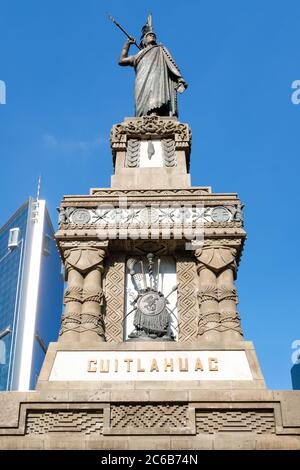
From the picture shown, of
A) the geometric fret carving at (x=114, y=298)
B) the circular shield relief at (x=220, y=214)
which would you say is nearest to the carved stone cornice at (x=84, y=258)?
the geometric fret carving at (x=114, y=298)

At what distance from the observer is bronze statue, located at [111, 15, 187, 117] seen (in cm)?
2078

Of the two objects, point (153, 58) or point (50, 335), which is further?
point (50, 335)

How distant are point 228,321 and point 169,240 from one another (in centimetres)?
263

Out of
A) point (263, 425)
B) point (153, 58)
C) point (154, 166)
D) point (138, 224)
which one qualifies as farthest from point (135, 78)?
point (263, 425)

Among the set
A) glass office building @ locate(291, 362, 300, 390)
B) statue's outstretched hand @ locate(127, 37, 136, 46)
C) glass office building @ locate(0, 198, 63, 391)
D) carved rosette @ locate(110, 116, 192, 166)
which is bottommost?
carved rosette @ locate(110, 116, 192, 166)

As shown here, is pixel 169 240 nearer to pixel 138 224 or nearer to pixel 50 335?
pixel 138 224

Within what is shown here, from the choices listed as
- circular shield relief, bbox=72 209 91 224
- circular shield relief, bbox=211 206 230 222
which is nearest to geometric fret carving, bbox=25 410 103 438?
circular shield relief, bbox=72 209 91 224

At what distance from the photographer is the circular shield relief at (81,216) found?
54.5 ft

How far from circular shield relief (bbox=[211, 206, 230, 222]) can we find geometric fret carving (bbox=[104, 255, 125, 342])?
8.23ft

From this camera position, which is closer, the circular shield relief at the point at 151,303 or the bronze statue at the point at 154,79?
the circular shield relief at the point at 151,303

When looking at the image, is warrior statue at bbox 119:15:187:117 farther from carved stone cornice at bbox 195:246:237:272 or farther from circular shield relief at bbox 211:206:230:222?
carved stone cornice at bbox 195:246:237:272

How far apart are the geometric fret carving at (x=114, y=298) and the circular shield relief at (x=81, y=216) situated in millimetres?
1117

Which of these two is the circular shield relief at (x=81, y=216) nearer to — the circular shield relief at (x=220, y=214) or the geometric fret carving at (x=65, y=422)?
the circular shield relief at (x=220, y=214)

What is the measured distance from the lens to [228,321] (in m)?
15.0
